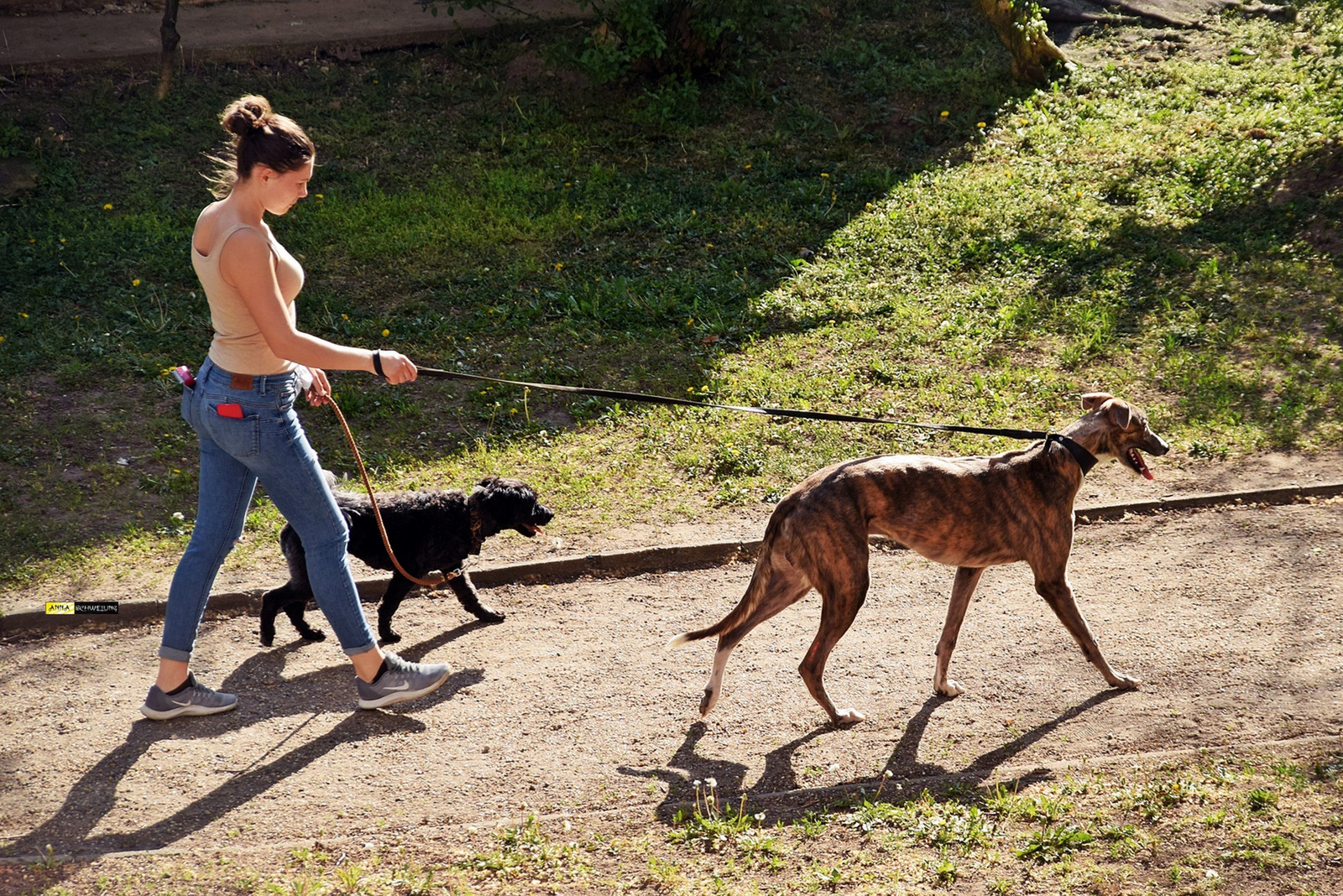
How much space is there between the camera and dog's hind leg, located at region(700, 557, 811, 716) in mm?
4941

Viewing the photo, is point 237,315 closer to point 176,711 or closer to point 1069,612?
point 176,711

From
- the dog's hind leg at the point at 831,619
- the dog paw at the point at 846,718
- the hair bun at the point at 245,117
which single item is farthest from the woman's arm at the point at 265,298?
the dog paw at the point at 846,718

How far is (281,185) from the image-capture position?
13.5 feet

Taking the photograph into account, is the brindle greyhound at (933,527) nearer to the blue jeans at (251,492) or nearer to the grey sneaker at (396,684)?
the grey sneaker at (396,684)

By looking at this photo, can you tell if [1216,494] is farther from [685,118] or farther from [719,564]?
[685,118]

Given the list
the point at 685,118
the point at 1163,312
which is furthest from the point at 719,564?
the point at 685,118

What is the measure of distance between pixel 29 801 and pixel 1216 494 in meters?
6.46

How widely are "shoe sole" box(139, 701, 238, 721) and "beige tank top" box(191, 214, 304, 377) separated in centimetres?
166

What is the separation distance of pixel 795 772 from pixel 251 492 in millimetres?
2559

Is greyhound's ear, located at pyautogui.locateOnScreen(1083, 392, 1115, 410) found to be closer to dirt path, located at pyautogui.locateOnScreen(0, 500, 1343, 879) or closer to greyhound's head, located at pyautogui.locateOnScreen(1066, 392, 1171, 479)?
greyhound's head, located at pyautogui.locateOnScreen(1066, 392, 1171, 479)

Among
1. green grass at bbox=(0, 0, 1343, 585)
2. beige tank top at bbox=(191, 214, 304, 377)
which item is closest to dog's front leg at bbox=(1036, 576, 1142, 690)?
green grass at bbox=(0, 0, 1343, 585)

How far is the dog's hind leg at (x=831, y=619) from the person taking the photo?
4770 mm

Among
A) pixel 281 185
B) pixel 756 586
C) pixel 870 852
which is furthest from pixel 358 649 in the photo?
pixel 870 852

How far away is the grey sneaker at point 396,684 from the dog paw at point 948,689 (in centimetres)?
231
